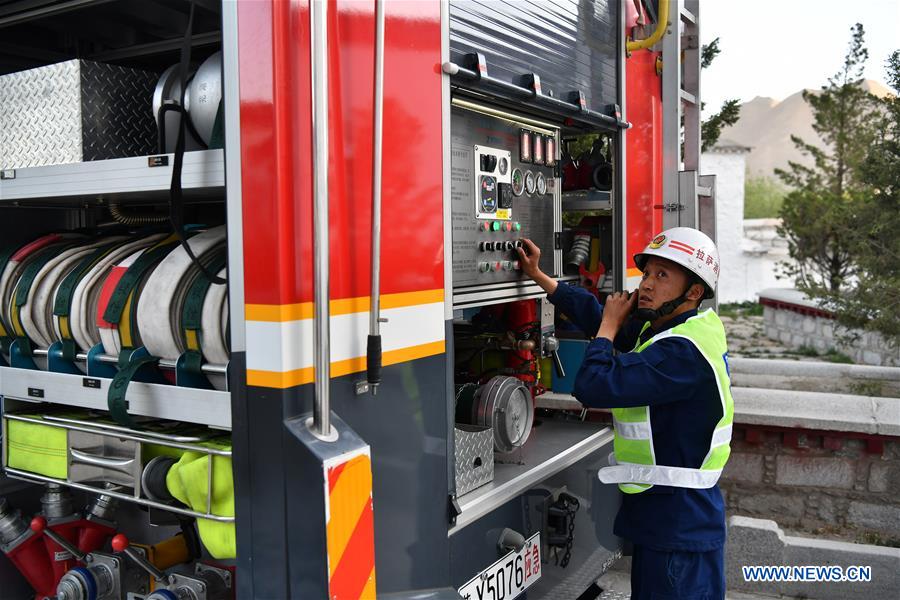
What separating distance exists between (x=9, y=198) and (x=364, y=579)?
1.68 m

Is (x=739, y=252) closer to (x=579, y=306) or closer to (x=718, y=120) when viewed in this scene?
(x=718, y=120)

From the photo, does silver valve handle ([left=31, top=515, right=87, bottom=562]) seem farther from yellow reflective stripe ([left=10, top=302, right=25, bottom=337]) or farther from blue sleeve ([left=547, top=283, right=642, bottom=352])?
blue sleeve ([left=547, top=283, right=642, bottom=352])

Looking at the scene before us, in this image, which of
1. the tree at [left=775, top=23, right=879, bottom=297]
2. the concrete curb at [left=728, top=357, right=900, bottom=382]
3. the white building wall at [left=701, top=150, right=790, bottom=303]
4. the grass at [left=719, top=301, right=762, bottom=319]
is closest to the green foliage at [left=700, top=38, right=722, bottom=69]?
the concrete curb at [left=728, top=357, right=900, bottom=382]

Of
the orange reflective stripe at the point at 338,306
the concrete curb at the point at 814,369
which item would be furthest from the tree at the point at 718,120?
the orange reflective stripe at the point at 338,306

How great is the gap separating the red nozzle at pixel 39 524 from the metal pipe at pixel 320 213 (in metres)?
1.47

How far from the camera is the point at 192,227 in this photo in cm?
283

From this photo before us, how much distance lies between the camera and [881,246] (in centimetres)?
942

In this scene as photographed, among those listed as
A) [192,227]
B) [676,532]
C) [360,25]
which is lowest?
[676,532]

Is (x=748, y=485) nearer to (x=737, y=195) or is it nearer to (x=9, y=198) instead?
(x=9, y=198)

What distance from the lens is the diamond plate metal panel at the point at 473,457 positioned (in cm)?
271

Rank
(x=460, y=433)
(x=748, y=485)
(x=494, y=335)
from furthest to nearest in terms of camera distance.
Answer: (x=748, y=485)
(x=494, y=335)
(x=460, y=433)

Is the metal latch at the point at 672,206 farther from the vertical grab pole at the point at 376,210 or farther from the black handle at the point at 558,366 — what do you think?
the vertical grab pole at the point at 376,210

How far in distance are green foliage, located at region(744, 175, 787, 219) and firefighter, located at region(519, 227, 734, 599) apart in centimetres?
6524

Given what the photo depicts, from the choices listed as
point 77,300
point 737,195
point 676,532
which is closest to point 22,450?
point 77,300
